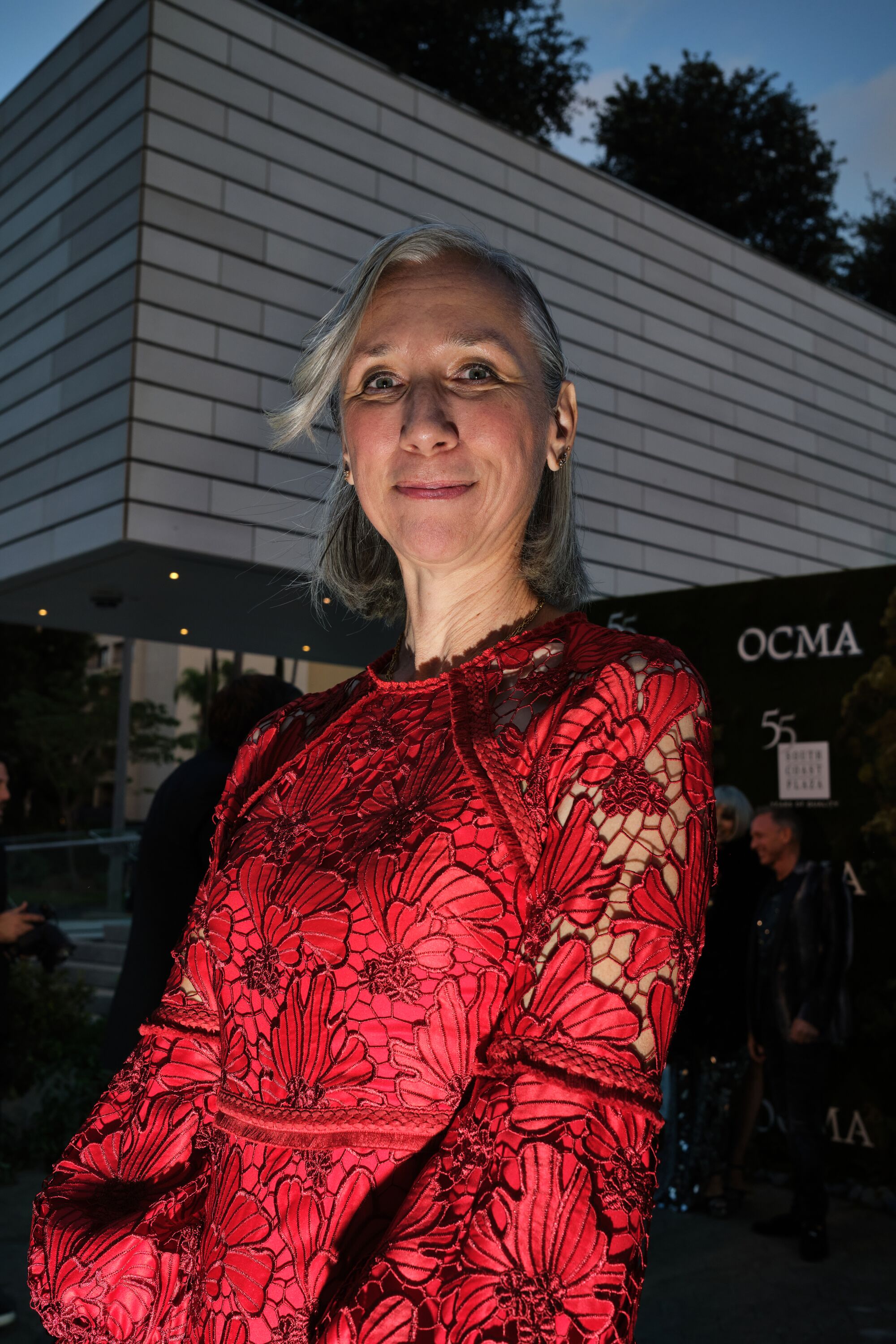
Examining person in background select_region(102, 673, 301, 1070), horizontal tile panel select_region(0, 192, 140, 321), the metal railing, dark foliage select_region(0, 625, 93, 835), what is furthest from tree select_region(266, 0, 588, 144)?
dark foliage select_region(0, 625, 93, 835)

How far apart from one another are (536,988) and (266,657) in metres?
10.9

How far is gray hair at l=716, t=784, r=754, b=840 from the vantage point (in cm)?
568

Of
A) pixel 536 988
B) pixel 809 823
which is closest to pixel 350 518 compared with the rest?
pixel 536 988

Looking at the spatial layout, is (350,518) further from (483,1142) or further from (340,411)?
(483,1142)

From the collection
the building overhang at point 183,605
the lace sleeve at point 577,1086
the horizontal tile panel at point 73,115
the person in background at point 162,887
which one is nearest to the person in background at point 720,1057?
the building overhang at point 183,605

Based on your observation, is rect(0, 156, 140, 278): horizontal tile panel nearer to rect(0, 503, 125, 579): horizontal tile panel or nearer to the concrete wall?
the concrete wall

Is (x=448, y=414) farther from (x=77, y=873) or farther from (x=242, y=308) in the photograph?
(x=77, y=873)

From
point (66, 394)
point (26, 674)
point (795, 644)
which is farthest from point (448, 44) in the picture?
point (26, 674)

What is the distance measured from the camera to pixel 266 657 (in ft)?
38.1

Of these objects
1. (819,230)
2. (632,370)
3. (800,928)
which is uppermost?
(819,230)

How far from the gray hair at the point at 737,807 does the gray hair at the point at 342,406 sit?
14.0 ft

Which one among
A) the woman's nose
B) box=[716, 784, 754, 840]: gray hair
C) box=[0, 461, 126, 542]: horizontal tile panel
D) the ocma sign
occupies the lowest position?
box=[716, 784, 754, 840]: gray hair

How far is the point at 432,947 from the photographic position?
3.33 ft

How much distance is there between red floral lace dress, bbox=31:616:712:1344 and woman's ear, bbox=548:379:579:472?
257 millimetres
